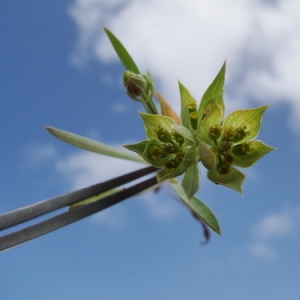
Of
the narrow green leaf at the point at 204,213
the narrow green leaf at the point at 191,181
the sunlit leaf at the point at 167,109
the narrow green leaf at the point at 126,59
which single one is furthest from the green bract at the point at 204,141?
the sunlit leaf at the point at 167,109

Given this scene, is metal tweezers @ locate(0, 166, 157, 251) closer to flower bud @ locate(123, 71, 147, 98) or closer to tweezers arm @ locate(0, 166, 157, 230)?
tweezers arm @ locate(0, 166, 157, 230)

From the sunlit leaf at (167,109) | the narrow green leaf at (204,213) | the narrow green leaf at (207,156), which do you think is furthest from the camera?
the sunlit leaf at (167,109)

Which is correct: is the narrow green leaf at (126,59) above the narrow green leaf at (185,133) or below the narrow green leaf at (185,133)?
above

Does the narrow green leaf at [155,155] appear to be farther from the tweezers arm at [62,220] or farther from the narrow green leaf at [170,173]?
the tweezers arm at [62,220]

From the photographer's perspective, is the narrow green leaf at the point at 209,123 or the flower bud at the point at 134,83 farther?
the flower bud at the point at 134,83

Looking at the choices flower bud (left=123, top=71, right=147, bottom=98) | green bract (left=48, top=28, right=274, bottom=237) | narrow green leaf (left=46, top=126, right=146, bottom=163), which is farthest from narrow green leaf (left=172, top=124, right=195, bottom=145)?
narrow green leaf (left=46, top=126, right=146, bottom=163)

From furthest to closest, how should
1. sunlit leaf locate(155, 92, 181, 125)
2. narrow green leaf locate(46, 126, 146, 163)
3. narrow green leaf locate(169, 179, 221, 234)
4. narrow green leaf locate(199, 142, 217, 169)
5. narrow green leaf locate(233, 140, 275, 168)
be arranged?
sunlit leaf locate(155, 92, 181, 125)
narrow green leaf locate(46, 126, 146, 163)
narrow green leaf locate(169, 179, 221, 234)
narrow green leaf locate(233, 140, 275, 168)
narrow green leaf locate(199, 142, 217, 169)

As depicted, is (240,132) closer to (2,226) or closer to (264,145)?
(264,145)

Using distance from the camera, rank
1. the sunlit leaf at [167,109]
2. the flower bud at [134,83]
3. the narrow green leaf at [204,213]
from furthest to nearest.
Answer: the sunlit leaf at [167,109], the flower bud at [134,83], the narrow green leaf at [204,213]
